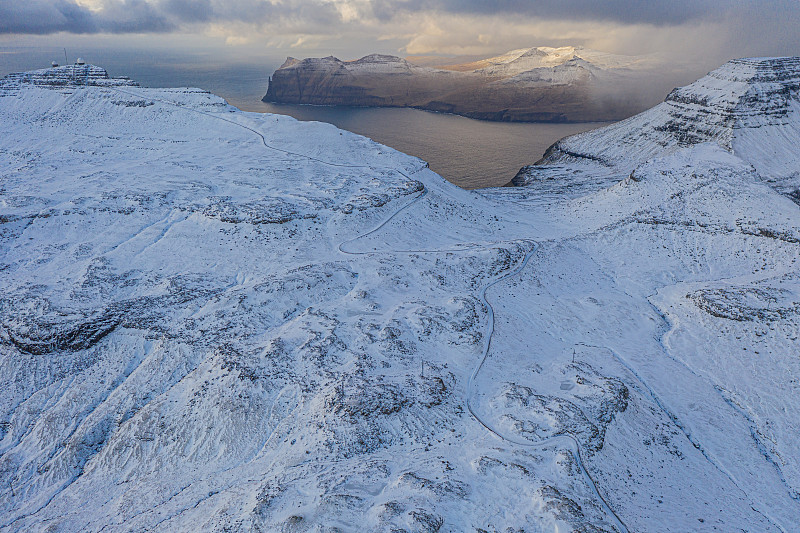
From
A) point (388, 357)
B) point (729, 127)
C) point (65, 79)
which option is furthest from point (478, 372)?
point (65, 79)

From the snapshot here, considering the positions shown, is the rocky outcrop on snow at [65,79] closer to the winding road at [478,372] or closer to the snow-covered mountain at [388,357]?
the snow-covered mountain at [388,357]

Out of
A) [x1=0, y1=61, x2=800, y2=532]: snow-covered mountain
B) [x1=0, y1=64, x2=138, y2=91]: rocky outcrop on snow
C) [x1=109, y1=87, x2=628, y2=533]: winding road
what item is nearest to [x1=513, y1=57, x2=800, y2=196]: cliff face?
→ [x1=0, y1=61, x2=800, y2=532]: snow-covered mountain

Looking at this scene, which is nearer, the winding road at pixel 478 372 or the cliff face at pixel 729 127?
the winding road at pixel 478 372

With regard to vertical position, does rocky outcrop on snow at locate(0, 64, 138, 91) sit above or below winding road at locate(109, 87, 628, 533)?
above

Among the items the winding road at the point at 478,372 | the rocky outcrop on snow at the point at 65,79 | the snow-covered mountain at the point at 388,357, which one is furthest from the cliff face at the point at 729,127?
the rocky outcrop on snow at the point at 65,79

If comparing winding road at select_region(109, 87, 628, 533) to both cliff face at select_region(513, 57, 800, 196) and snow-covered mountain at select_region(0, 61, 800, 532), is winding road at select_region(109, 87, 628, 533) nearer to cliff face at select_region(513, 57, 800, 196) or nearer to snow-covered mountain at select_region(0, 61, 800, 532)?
snow-covered mountain at select_region(0, 61, 800, 532)

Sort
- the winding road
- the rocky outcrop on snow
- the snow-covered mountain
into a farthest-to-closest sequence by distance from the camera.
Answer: the rocky outcrop on snow
the snow-covered mountain
the winding road

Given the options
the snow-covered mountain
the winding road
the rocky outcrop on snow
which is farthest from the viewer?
the rocky outcrop on snow

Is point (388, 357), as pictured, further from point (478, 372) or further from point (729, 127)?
point (729, 127)

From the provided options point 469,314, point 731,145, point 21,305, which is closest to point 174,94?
point 21,305
